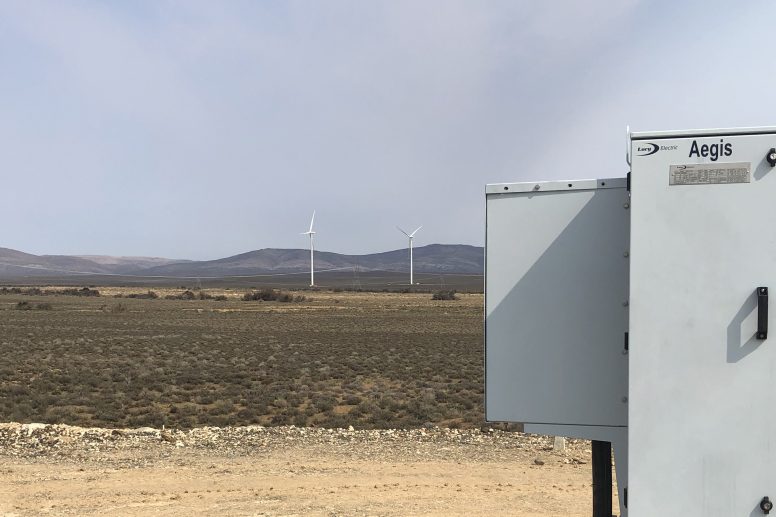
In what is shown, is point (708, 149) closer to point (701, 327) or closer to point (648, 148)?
point (648, 148)

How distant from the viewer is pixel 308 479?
8258 mm

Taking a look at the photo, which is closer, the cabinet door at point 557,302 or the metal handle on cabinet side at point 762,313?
Answer: the metal handle on cabinet side at point 762,313

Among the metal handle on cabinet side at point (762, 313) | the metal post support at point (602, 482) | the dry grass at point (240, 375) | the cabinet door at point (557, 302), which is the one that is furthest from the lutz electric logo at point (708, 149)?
the dry grass at point (240, 375)

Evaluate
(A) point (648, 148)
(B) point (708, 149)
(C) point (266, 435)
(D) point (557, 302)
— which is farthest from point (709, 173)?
(C) point (266, 435)

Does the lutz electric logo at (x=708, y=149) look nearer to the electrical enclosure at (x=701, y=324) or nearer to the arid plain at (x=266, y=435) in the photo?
the electrical enclosure at (x=701, y=324)

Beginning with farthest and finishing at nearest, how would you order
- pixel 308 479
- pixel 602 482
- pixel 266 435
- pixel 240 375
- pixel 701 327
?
pixel 240 375 < pixel 266 435 < pixel 308 479 < pixel 602 482 < pixel 701 327

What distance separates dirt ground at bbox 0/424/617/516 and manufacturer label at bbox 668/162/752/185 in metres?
4.75

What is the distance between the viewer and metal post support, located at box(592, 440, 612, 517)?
445 cm

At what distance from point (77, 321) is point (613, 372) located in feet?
162

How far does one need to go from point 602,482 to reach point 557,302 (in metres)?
1.41

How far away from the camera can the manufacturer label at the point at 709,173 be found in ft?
10.9

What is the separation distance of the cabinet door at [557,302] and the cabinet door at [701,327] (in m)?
0.53

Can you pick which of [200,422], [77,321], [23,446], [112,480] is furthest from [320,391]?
[77,321]

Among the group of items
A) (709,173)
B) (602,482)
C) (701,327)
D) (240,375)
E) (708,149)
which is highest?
(708,149)
